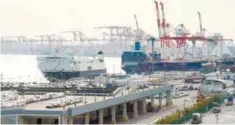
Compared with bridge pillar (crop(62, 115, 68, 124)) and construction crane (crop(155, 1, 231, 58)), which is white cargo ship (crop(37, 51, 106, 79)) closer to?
construction crane (crop(155, 1, 231, 58))

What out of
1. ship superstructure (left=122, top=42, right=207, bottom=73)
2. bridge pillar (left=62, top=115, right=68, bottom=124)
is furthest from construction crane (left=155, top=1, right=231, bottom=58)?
bridge pillar (left=62, top=115, right=68, bottom=124)

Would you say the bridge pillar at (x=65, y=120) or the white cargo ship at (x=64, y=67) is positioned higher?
the white cargo ship at (x=64, y=67)

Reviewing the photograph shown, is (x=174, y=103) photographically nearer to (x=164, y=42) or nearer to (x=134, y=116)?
(x=134, y=116)

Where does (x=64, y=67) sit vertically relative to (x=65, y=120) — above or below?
above

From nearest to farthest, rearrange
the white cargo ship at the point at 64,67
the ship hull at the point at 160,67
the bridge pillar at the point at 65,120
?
the bridge pillar at the point at 65,120
the white cargo ship at the point at 64,67
the ship hull at the point at 160,67

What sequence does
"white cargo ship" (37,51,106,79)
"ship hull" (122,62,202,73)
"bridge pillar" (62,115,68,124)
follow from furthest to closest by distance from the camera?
"ship hull" (122,62,202,73) < "white cargo ship" (37,51,106,79) < "bridge pillar" (62,115,68,124)

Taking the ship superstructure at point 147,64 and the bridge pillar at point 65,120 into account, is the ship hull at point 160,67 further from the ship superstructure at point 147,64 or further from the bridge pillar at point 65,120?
the bridge pillar at point 65,120

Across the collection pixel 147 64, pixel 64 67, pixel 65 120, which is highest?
pixel 64 67

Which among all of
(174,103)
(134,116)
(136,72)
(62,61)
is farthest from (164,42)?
(134,116)

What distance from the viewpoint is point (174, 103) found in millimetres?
20344

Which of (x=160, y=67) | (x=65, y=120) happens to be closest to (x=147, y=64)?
(x=160, y=67)

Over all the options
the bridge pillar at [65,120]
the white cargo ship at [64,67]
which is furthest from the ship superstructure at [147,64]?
the bridge pillar at [65,120]

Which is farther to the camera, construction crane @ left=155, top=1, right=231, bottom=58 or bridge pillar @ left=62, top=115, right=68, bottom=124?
construction crane @ left=155, top=1, right=231, bottom=58

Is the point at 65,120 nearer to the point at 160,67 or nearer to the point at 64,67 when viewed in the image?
the point at 64,67
